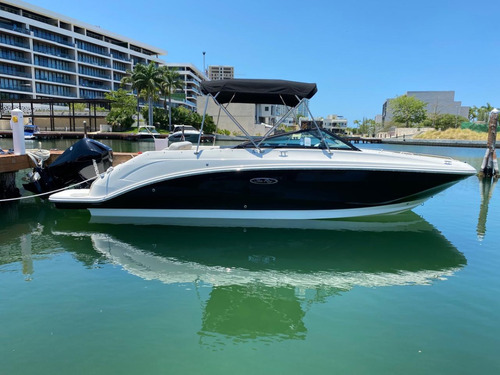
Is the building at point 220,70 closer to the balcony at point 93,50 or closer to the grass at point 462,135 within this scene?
the balcony at point 93,50

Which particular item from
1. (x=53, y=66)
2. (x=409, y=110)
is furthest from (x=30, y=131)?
(x=409, y=110)

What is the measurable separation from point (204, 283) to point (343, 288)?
5.71ft

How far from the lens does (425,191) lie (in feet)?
20.9

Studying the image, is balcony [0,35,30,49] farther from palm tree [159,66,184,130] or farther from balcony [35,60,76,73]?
palm tree [159,66,184,130]

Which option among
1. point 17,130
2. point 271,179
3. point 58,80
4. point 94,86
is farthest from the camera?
point 94,86

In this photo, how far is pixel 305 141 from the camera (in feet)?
21.5

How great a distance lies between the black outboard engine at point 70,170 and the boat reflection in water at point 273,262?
1.83 m

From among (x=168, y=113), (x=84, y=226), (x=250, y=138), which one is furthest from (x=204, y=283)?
(x=168, y=113)

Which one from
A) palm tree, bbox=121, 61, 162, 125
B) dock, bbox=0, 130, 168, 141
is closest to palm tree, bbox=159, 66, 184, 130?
palm tree, bbox=121, 61, 162, 125

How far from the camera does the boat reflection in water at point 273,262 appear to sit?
3860mm

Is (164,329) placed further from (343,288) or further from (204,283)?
(343,288)

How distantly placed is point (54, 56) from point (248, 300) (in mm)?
→ 76725

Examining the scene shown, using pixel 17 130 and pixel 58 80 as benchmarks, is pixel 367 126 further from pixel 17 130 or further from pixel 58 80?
pixel 17 130

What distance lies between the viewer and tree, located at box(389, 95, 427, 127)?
9012cm
